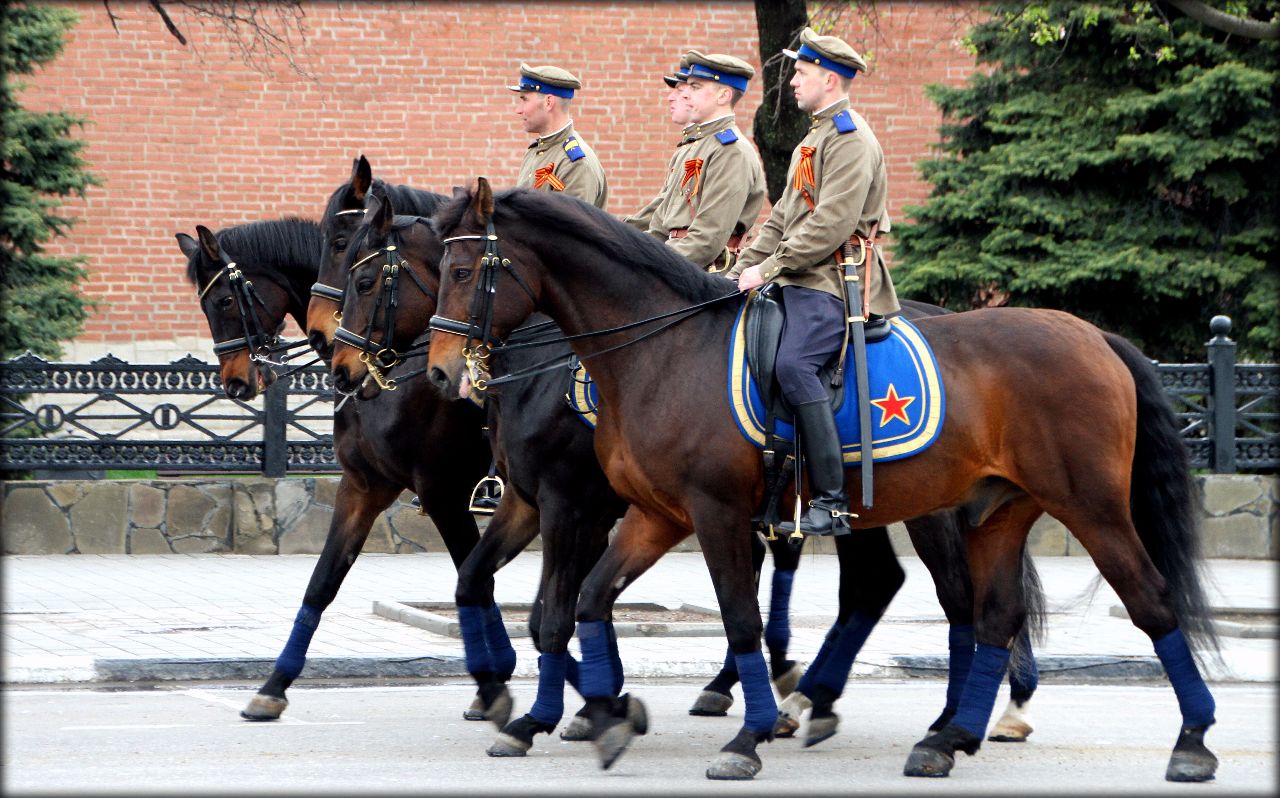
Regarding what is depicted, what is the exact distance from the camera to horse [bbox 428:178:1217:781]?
6.81 metres

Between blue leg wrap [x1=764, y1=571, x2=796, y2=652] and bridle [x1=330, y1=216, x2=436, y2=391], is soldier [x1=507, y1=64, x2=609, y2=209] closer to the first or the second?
bridle [x1=330, y1=216, x2=436, y2=391]

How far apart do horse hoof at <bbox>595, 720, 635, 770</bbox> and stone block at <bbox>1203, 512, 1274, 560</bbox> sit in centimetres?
1050

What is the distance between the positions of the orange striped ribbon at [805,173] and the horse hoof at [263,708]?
11.6ft

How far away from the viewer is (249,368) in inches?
352

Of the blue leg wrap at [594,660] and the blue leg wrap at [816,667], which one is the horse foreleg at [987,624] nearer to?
the blue leg wrap at [816,667]

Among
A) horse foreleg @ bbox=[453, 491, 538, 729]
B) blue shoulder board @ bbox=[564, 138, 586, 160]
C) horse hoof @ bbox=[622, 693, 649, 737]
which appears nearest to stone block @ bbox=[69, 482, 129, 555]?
blue shoulder board @ bbox=[564, 138, 586, 160]

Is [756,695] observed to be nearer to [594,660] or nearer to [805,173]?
[594,660]

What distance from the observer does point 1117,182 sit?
18672mm

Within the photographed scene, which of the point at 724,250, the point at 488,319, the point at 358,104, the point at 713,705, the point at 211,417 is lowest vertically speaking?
the point at 713,705

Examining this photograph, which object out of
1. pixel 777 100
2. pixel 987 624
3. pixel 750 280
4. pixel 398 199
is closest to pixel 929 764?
pixel 987 624

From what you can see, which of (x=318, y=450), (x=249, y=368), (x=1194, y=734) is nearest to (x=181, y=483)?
(x=318, y=450)

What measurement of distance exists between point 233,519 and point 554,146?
23.6 ft

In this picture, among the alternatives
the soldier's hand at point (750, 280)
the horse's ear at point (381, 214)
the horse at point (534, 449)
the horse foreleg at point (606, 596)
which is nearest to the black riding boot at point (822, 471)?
the horse foreleg at point (606, 596)

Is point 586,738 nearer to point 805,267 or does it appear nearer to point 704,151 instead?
point 805,267
